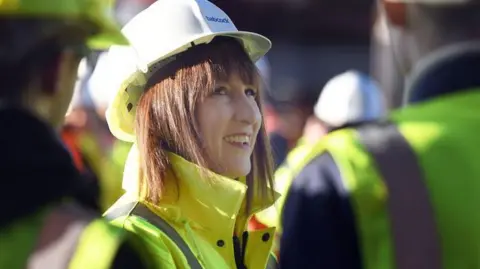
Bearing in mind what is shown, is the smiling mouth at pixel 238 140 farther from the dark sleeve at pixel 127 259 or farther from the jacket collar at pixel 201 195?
the dark sleeve at pixel 127 259

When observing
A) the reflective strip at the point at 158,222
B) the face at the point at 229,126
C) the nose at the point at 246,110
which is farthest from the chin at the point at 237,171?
the reflective strip at the point at 158,222

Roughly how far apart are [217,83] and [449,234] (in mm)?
1085

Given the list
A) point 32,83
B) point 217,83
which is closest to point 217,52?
point 217,83

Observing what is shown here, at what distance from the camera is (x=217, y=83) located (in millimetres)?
3055

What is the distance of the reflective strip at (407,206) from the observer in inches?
83.9

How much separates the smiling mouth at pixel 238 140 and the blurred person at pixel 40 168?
1.26 m

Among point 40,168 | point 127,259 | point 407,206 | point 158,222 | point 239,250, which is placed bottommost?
point 239,250

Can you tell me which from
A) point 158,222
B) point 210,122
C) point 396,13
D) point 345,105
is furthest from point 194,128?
point 345,105

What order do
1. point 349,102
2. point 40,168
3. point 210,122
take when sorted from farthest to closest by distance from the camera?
point 349,102 < point 210,122 < point 40,168

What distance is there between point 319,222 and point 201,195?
0.77 metres

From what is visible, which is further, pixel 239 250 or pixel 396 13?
pixel 239 250

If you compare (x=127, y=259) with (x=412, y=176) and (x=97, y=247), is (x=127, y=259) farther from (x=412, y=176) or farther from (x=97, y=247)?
(x=412, y=176)

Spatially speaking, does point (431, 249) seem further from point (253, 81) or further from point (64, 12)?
point (253, 81)

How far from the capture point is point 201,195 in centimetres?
291
